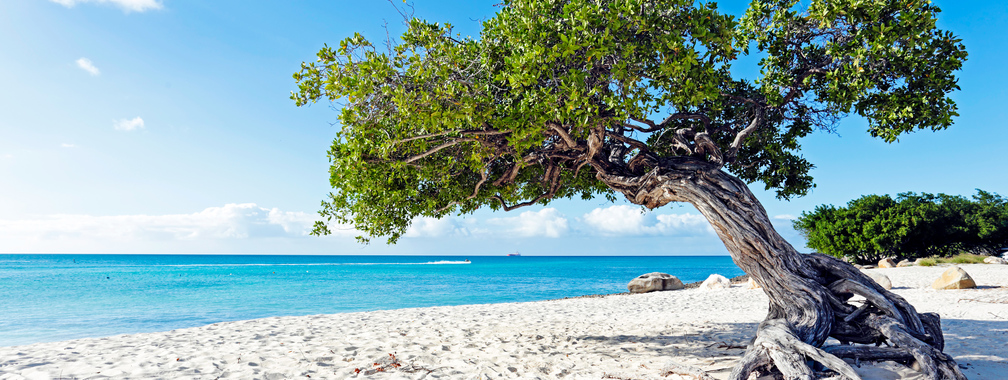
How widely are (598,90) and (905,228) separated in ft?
121

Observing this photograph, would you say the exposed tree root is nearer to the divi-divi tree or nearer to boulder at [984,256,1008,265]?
the divi-divi tree

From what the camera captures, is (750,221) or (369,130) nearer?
(750,221)

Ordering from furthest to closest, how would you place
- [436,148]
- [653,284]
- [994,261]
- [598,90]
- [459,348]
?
1. [994,261]
2. [653,284]
3. [459,348]
4. [436,148]
5. [598,90]

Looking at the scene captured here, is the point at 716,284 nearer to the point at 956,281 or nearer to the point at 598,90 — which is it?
the point at 956,281

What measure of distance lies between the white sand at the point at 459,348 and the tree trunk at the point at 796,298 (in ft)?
1.45

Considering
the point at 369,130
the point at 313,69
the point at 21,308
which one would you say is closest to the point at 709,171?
the point at 369,130

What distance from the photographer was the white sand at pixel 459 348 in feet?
21.4

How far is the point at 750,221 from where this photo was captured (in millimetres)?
6234

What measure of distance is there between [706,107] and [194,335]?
11.2 metres

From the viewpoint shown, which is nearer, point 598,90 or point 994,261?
point 598,90

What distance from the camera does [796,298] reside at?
6.05 meters

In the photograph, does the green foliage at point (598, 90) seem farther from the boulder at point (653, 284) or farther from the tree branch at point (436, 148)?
the boulder at point (653, 284)

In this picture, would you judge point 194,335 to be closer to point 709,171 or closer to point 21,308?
point 709,171

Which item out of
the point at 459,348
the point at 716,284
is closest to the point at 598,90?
the point at 459,348
